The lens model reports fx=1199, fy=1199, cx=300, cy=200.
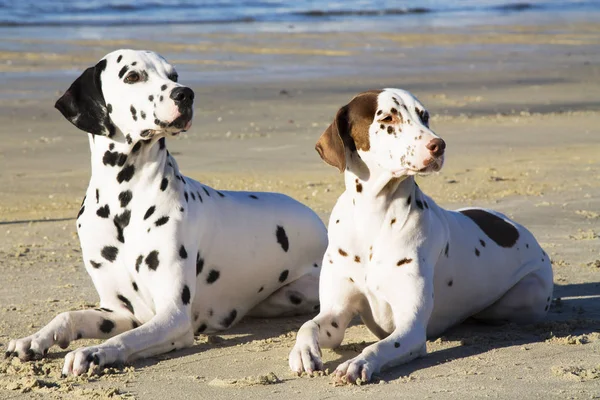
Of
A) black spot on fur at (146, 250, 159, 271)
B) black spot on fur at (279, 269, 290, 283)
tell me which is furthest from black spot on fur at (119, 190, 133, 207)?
black spot on fur at (279, 269, 290, 283)

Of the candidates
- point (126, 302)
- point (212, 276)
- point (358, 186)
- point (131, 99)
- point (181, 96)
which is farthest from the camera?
point (212, 276)

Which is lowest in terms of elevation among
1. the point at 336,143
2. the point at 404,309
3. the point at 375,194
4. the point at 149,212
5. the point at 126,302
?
the point at 126,302

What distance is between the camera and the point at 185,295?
22.1ft

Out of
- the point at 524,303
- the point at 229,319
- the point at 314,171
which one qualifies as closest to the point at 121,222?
the point at 229,319

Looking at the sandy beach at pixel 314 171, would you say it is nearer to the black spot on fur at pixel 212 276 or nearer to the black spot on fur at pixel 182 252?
the black spot on fur at pixel 212 276

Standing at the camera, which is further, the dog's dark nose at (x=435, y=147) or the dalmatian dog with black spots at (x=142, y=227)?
the dalmatian dog with black spots at (x=142, y=227)

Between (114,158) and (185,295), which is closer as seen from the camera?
(185,295)

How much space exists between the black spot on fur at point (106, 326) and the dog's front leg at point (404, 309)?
1542mm

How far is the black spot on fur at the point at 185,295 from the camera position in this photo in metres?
6.72

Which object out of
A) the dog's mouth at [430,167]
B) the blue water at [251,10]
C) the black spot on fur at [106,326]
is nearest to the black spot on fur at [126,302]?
the black spot on fur at [106,326]

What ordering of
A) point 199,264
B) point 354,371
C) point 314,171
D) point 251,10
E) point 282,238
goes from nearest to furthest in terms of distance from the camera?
point 354,371 < point 199,264 < point 282,238 < point 314,171 < point 251,10

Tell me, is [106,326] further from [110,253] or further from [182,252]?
[182,252]

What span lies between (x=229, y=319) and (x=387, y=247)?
1389 mm

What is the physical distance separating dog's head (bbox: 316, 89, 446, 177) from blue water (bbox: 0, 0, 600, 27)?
29.5 m
